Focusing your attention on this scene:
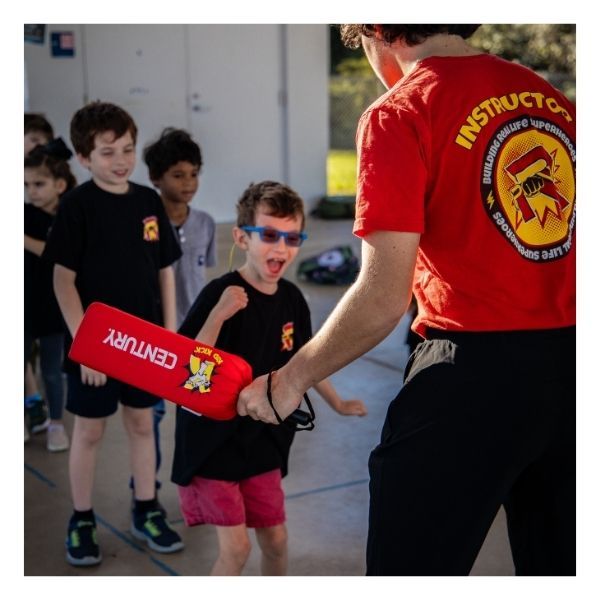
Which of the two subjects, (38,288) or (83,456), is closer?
(83,456)

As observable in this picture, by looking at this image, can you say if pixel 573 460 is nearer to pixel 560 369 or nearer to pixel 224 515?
pixel 560 369

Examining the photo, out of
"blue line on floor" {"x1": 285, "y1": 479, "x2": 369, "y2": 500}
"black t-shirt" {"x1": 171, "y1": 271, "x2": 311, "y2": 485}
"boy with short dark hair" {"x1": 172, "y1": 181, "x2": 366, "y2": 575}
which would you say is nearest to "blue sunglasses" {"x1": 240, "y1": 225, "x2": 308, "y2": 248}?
"boy with short dark hair" {"x1": 172, "y1": 181, "x2": 366, "y2": 575}

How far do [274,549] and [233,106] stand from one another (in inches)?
428

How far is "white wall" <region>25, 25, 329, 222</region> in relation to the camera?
12.2m

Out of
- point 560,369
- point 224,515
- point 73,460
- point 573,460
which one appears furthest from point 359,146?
point 73,460

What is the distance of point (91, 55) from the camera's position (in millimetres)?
12312

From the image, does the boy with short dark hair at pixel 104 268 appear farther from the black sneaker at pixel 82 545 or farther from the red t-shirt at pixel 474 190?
the red t-shirt at pixel 474 190

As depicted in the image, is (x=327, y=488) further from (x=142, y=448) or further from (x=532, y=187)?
(x=532, y=187)

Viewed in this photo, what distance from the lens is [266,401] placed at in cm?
263

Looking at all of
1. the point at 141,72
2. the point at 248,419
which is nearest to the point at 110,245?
the point at 248,419

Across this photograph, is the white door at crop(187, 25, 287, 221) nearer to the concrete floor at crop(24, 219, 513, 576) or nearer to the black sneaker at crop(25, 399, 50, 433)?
the concrete floor at crop(24, 219, 513, 576)

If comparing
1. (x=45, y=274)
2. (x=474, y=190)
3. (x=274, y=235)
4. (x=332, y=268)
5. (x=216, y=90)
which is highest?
(x=216, y=90)

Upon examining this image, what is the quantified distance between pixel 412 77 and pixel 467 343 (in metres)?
0.65

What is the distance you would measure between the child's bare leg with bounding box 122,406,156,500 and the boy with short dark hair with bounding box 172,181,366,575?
2.41 ft
